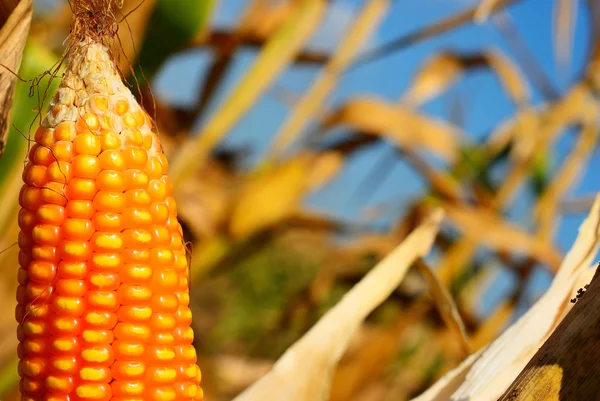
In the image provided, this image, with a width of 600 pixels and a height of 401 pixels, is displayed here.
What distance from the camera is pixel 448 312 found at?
98cm

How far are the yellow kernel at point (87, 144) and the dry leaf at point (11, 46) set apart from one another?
0.50 feet

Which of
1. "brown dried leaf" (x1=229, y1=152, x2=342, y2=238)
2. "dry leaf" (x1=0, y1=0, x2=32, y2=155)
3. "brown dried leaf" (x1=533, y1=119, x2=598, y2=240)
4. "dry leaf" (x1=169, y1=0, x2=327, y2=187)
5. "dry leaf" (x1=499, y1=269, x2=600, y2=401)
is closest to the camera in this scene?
"dry leaf" (x1=499, y1=269, x2=600, y2=401)

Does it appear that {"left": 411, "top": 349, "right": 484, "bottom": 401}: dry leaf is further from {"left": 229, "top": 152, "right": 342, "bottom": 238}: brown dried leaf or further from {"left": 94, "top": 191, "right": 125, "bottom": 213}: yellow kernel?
{"left": 229, "top": 152, "right": 342, "bottom": 238}: brown dried leaf

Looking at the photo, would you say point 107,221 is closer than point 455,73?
Yes

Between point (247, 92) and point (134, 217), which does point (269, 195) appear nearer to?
point (247, 92)

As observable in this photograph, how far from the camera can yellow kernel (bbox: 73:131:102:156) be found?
1.96 feet

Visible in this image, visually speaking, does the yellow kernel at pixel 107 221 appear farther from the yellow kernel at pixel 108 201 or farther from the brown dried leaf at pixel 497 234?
the brown dried leaf at pixel 497 234

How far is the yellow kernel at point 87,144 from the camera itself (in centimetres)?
60

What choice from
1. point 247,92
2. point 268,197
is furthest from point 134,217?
point 268,197

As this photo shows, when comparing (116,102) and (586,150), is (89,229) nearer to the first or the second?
(116,102)

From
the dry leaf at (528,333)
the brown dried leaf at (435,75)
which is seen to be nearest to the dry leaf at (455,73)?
the brown dried leaf at (435,75)

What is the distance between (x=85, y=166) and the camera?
593 mm

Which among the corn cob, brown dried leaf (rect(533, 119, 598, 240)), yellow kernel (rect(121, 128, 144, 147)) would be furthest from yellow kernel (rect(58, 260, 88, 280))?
brown dried leaf (rect(533, 119, 598, 240))

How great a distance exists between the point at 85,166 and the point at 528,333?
51cm
